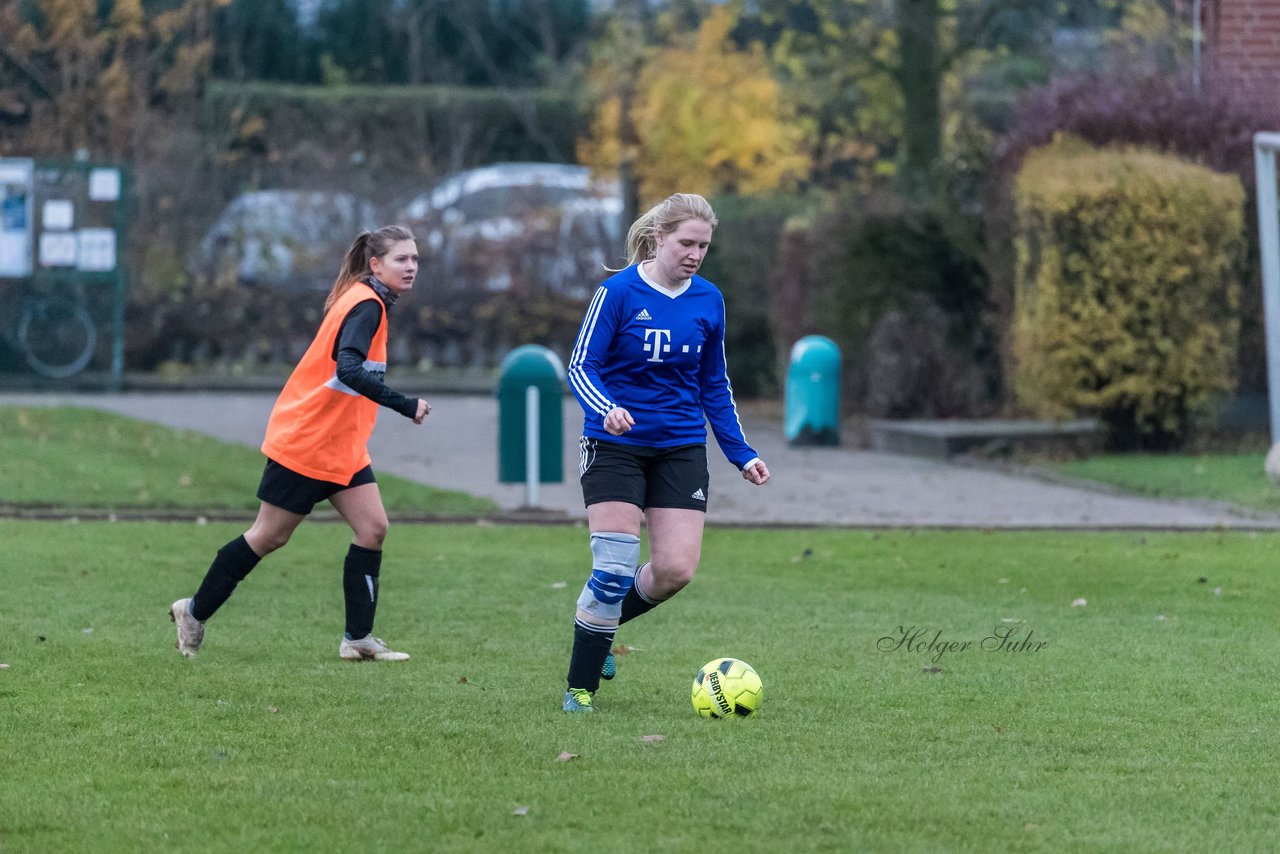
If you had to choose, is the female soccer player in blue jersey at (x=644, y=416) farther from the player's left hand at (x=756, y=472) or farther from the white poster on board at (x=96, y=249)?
the white poster on board at (x=96, y=249)

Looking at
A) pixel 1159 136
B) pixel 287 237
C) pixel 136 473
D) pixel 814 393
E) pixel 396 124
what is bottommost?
pixel 136 473

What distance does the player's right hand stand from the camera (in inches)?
243

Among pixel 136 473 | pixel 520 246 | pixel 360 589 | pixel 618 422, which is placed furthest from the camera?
pixel 520 246

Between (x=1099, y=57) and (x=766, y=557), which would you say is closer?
(x=766, y=557)

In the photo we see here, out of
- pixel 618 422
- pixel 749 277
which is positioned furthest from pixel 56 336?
pixel 618 422

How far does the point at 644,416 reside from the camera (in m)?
6.51

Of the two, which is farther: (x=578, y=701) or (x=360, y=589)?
(x=360, y=589)

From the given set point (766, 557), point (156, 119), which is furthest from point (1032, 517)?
point (156, 119)

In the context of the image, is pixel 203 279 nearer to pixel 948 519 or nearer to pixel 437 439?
pixel 437 439

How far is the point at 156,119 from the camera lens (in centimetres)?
2677

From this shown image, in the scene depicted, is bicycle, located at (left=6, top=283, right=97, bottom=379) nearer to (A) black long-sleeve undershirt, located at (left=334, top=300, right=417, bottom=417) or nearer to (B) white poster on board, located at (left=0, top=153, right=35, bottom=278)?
(B) white poster on board, located at (left=0, top=153, right=35, bottom=278)

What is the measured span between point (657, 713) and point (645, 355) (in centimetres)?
117

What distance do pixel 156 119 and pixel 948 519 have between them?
55.5 feet

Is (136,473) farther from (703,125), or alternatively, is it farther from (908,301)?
(703,125)
